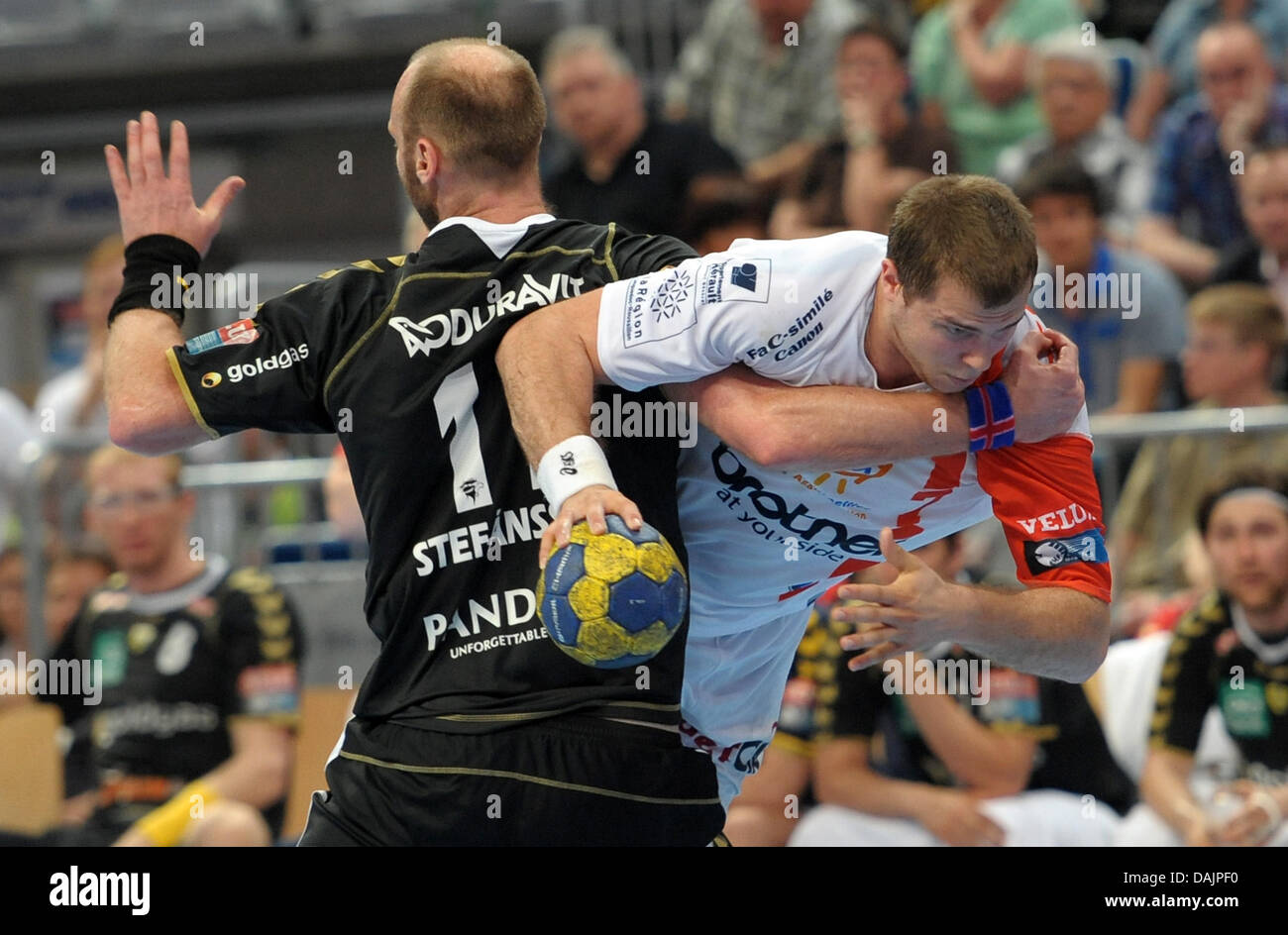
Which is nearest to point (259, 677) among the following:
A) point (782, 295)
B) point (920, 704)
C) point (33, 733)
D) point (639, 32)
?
point (33, 733)

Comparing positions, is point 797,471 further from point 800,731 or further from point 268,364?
point 800,731

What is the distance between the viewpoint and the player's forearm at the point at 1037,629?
389 cm

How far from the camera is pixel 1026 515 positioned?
4176 mm

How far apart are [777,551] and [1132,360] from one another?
4.82 metres

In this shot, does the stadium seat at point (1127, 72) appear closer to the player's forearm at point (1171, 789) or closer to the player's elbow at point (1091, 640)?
the player's forearm at point (1171, 789)

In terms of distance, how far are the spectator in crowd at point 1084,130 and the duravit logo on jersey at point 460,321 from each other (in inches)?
222

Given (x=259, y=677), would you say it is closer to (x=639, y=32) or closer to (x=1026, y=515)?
(x=1026, y=515)

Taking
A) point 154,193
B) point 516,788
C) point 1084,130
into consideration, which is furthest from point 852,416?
point 1084,130

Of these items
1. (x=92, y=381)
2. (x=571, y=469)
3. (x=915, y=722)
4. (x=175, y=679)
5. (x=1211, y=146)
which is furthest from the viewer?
(x=92, y=381)

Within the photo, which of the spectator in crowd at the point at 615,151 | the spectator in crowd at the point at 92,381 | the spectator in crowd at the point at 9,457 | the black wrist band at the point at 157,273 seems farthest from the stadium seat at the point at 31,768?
the black wrist band at the point at 157,273

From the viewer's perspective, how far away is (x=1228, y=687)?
725 centimetres

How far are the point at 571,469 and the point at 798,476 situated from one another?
30.6 inches

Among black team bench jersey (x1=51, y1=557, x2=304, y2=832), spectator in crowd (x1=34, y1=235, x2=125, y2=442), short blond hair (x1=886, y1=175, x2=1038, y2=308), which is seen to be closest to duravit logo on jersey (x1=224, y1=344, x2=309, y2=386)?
short blond hair (x1=886, y1=175, x2=1038, y2=308)

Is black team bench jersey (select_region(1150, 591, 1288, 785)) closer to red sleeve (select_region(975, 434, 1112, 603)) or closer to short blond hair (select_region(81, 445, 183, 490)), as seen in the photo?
red sleeve (select_region(975, 434, 1112, 603))
